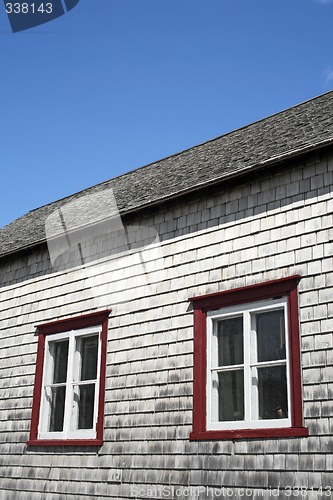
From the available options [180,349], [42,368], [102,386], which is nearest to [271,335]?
[180,349]

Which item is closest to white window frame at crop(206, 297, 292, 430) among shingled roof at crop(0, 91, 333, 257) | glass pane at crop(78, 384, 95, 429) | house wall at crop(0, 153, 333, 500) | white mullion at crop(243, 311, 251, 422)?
white mullion at crop(243, 311, 251, 422)

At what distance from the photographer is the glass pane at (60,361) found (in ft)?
33.3

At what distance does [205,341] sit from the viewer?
823 centimetres

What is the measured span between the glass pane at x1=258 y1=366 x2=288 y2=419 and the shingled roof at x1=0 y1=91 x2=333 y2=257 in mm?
2603

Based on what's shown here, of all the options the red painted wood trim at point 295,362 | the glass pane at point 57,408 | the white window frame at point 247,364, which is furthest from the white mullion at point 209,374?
the glass pane at point 57,408

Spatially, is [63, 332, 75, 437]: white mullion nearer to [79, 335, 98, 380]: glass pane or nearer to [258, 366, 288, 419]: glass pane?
[79, 335, 98, 380]: glass pane

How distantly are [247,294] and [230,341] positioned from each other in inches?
25.7

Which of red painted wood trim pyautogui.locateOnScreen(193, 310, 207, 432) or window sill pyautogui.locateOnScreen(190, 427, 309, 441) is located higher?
red painted wood trim pyautogui.locateOnScreen(193, 310, 207, 432)

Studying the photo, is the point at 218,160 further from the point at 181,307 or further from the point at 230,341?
the point at 230,341

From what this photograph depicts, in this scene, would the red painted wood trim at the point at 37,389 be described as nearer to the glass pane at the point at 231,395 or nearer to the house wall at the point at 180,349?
the house wall at the point at 180,349

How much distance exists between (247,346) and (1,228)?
9.76 meters

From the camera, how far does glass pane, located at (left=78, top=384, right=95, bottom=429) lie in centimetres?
950

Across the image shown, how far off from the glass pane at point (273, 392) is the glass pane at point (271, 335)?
0.16 metres

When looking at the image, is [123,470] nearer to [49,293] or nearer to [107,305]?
[107,305]
